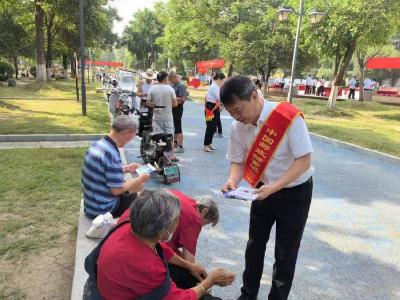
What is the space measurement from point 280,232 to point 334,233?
2113 mm

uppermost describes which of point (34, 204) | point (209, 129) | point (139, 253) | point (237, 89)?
point (237, 89)

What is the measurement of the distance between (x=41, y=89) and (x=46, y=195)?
18.0 metres

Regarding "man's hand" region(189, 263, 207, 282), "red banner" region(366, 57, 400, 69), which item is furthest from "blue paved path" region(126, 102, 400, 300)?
"red banner" region(366, 57, 400, 69)

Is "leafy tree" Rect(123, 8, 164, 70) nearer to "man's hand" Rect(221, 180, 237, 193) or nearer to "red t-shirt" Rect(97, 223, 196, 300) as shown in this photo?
"man's hand" Rect(221, 180, 237, 193)

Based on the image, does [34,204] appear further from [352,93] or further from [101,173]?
[352,93]

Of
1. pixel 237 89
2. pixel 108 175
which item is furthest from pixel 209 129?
pixel 237 89

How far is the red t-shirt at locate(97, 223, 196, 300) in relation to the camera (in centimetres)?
180

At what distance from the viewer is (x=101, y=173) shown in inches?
135

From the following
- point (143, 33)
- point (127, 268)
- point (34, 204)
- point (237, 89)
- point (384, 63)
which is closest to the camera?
point (127, 268)

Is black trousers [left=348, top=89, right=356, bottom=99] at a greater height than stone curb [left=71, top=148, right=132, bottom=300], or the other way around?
black trousers [left=348, top=89, right=356, bottom=99]

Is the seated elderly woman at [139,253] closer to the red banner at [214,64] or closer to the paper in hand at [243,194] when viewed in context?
the paper in hand at [243,194]

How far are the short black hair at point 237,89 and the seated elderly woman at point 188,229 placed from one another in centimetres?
71

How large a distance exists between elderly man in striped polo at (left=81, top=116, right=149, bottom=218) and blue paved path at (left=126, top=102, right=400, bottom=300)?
Answer: 3.19ft

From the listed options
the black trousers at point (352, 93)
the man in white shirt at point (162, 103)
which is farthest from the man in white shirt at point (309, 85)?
the man in white shirt at point (162, 103)
